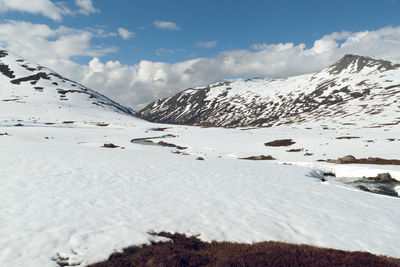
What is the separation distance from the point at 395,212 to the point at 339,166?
14.6 meters

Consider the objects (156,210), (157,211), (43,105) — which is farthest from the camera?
(43,105)

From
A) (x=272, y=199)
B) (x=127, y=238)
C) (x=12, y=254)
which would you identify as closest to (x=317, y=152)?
(x=272, y=199)

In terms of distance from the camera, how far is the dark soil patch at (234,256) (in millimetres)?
7594

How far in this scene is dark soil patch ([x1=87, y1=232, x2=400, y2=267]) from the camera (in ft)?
24.9

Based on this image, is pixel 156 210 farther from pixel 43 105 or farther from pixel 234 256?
pixel 43 105

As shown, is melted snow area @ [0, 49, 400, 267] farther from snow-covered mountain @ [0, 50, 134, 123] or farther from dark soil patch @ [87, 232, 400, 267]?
snow-covered mountain @ [0, 50, 134, 123]

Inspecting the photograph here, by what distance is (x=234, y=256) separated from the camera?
8.05m

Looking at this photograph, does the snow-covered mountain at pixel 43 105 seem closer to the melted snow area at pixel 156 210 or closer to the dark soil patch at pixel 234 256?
the melted snow area at pixel 156 210

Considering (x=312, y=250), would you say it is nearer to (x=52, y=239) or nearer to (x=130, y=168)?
(x=52, y=239)

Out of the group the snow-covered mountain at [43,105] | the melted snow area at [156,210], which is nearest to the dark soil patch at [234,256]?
the melted snow area at [156,210]

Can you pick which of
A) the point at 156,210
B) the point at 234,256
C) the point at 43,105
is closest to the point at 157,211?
the point at 156,210

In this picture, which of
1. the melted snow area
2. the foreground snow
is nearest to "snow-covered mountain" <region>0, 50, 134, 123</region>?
the melted snow area

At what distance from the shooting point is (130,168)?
77.3 ft

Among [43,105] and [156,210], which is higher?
[43,105]
